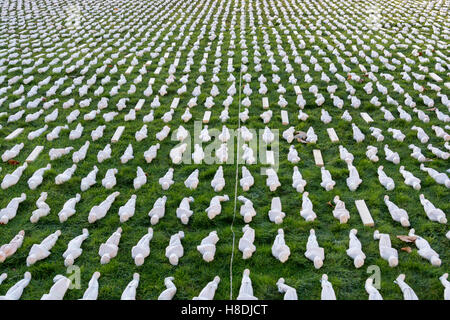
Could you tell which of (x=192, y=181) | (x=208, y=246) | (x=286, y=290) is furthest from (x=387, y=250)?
(x=192, y=181)

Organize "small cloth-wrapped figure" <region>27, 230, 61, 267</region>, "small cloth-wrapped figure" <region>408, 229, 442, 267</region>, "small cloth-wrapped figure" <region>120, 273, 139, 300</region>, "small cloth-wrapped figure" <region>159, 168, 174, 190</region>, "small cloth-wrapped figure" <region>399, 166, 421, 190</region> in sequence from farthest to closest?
1. "small cloth-wrapped figure" <region>159, 168, 174, 190</region>
2. "small cloth-wrapped figure" <region>399, 166, 421, 190</region>
3. "small cloth-wrapped figure" <region>27, 230, 61, 267</region>
4. "small cloth-wrapped figure" <region>408, 229, 442, 267</region>
5. "small cloth-wrapped figure" <region>120, 273, 139, 300</region>

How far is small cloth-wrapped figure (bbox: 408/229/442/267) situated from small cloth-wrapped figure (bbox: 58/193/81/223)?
13.3 ft

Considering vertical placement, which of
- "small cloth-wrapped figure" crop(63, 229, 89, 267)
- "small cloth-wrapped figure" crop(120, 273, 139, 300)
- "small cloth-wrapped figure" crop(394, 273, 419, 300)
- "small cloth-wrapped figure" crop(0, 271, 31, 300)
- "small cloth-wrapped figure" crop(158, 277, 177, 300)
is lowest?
"small cloth-wrapped figure" crop(394, 273, 419, 300)

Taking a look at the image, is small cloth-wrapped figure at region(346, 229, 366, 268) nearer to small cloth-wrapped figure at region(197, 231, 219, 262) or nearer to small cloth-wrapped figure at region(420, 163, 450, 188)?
small cloth-wrapped figure at region(197, 231, 219, 262)

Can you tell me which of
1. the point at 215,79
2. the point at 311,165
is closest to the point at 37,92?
the point at 215,79

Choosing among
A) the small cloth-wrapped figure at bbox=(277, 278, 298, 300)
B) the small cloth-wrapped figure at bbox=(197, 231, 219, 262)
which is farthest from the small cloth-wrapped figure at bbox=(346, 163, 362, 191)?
the small cloth-wrapped figure at bbox=(197, 231, 219, 262)

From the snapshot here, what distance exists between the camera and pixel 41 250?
393cm

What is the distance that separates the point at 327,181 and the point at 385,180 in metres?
0.78

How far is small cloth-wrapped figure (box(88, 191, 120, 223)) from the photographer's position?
4.43 m

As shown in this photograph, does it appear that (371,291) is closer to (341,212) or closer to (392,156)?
(341,212)

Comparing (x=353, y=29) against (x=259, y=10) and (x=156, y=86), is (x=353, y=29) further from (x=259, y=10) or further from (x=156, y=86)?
(x=156, y=86)

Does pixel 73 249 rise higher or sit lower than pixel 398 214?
higher

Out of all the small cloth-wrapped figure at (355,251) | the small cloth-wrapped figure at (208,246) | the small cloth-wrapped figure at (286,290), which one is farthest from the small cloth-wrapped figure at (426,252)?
the small cloth-wrapped figure at (208,246)

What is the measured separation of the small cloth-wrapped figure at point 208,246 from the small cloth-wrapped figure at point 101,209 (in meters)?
1.35
